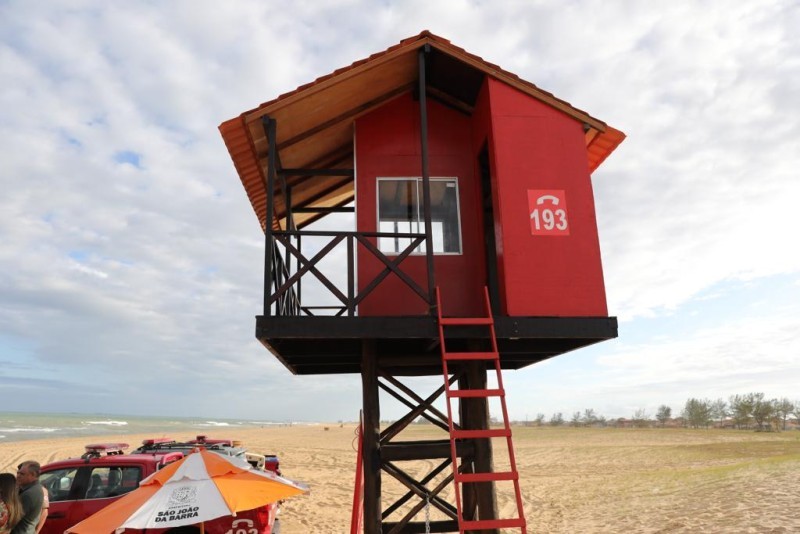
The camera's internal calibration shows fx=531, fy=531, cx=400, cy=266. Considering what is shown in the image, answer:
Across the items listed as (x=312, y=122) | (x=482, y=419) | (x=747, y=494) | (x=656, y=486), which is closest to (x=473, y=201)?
(x=312, y=122)

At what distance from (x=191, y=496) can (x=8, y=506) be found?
6.39 ft

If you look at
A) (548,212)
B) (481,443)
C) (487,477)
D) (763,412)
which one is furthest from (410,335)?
(763,412)

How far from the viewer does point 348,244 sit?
7535mm

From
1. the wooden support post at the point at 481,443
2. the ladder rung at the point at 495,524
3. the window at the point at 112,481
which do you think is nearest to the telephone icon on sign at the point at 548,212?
the wooden support post at the point at 481,443

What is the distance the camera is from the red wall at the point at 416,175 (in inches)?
310

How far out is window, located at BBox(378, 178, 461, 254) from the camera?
823 cm

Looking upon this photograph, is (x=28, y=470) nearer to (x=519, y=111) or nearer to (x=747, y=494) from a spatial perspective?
(x=519, y=111)

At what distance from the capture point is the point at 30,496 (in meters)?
5.98

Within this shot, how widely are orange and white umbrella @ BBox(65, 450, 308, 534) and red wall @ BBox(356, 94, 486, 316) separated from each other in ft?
9.21

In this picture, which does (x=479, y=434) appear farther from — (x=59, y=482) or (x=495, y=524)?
(x=59, y=482)

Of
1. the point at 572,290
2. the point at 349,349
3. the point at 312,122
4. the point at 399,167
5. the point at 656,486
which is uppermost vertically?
the point at 312,122

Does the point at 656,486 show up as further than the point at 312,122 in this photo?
Yes

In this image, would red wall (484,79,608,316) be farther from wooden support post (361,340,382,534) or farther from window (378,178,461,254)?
wooden support post (361,340,382,534)

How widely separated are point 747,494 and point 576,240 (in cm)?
1235
